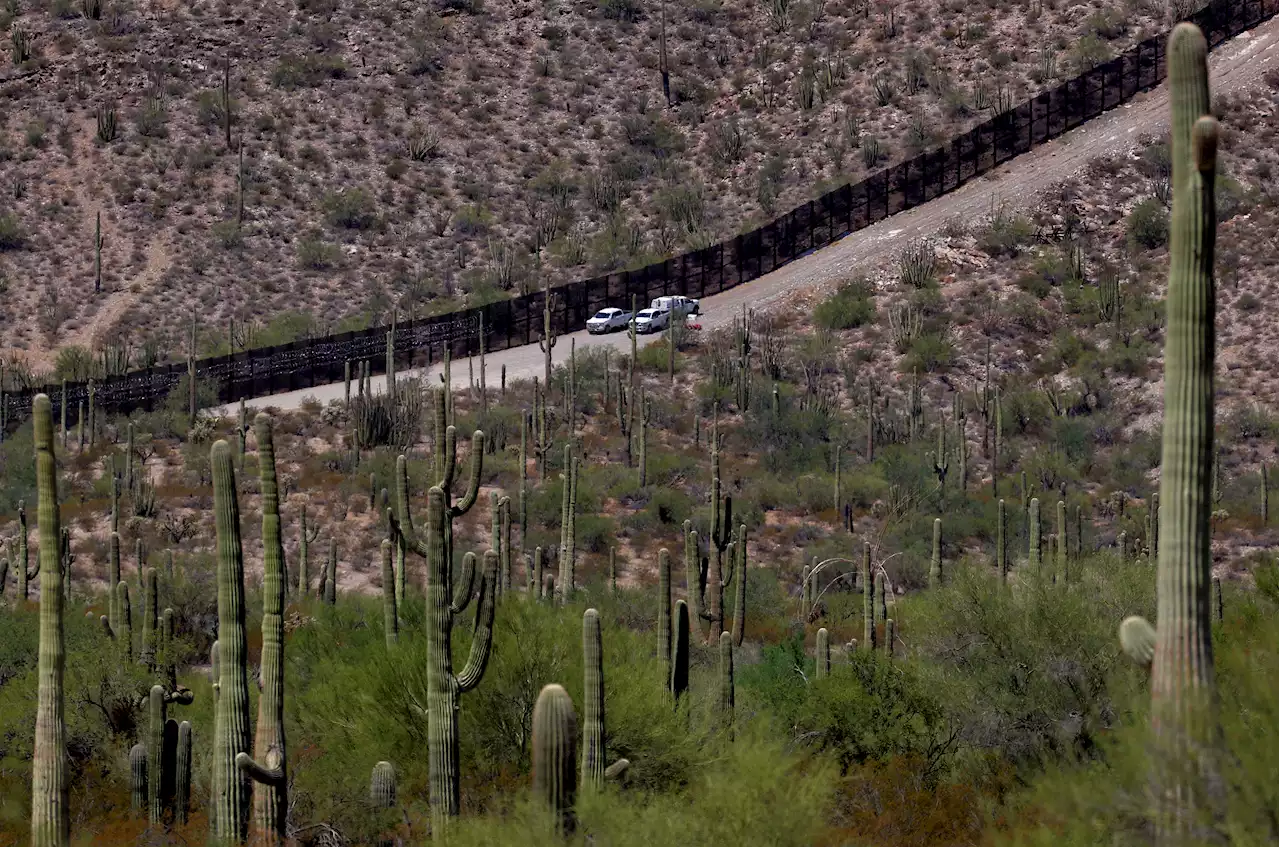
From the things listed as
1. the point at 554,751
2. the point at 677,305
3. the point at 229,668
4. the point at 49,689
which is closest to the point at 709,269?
the point at 677,305

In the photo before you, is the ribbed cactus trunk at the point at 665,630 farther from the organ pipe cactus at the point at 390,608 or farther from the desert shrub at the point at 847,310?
the desert shrub at the point at 847,310

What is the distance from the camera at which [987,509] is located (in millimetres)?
42031

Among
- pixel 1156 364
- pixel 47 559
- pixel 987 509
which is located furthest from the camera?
pixel 1156 364

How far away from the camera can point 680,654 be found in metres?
21.9

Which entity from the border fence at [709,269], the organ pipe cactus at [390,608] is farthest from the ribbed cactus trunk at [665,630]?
the border fence at [709,269]

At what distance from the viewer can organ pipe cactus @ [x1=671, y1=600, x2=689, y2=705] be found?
21516mm

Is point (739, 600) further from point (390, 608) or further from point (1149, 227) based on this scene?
point (1149, 227)

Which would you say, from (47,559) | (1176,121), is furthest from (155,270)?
(1176,121)

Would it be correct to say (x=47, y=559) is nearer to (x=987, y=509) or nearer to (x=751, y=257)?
(x=987, y=509)

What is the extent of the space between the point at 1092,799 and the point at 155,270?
53325 mm

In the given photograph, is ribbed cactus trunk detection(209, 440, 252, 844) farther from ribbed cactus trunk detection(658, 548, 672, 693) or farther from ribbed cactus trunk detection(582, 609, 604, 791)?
ribbed cactus trunk detection(658, 548, 672, 693)

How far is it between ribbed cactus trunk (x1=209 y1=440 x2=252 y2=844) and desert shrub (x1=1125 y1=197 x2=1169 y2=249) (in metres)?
44.4

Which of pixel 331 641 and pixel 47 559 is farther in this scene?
pixel 331 641

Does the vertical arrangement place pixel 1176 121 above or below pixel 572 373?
above
